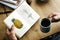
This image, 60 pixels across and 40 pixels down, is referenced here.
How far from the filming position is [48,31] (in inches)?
51.6

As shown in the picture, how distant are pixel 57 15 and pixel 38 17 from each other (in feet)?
0.56

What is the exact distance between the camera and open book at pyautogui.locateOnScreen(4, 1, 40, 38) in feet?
4.25

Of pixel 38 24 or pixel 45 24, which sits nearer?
pixel 45 24

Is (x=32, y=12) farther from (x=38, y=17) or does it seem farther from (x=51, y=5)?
(x=51, y=5)

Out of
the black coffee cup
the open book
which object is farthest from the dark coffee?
the open book

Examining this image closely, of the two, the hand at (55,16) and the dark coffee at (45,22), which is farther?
the hand at (55,16)

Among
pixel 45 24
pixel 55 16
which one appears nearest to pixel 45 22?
pixel 45 24

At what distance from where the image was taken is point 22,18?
135 centimetres

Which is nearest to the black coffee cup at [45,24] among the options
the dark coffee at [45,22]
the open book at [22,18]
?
the dark coffee at [45,22]

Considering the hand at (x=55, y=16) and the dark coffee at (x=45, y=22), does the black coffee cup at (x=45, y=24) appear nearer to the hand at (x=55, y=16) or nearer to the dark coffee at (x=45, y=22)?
the dark coffee at (x=45, y=22)

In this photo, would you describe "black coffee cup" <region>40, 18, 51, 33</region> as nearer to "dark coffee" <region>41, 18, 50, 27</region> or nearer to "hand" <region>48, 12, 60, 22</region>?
"dark coffee" <region>41, 18, 50, 27</region>

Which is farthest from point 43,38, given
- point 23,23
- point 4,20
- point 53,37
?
point 4,20

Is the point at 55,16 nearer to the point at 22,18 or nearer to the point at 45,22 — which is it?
the point at 45,22

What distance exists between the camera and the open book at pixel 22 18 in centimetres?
130
